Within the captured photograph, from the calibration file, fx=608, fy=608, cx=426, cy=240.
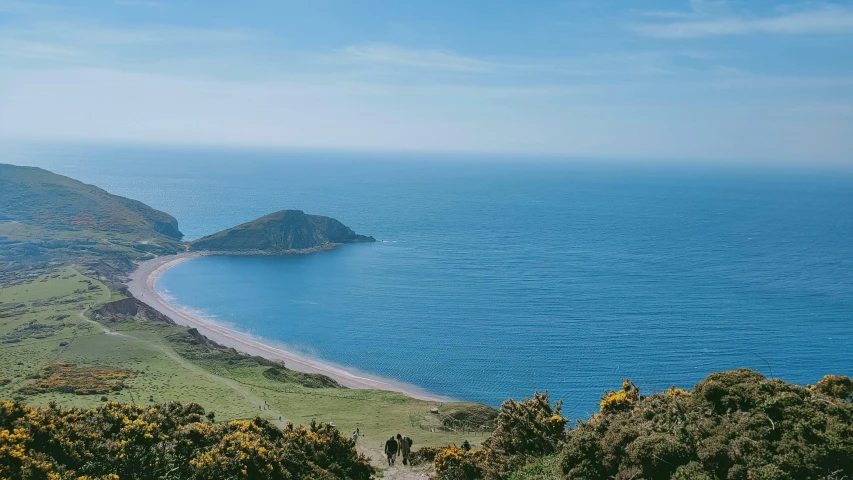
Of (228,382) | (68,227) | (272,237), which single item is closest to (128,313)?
(228,382)

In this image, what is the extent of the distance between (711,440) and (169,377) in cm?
5543

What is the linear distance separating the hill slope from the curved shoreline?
2631 centimetres

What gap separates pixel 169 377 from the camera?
2435 inches

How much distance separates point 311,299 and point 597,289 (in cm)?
5817

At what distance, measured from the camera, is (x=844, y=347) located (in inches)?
3425

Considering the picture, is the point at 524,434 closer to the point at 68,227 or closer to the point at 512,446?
the point at 512,446

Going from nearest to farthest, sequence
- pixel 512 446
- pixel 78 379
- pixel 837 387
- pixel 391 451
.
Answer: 1. pixel 837 387
2. pixel 512 446
3. pixel 391 451
4. pixel 78 379

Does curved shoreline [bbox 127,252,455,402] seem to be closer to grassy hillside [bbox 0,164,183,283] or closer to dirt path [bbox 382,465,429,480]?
grassy hillside [bbox 0,164,183,283]

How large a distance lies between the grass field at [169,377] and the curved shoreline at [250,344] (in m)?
Result: 11.2

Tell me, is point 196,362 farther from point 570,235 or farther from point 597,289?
point 570,235

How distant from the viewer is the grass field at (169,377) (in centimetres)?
4581

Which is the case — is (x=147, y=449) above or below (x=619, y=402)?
below

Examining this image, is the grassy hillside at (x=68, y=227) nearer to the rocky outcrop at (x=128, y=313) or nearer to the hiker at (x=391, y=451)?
the rocky outcrop at (x=128, y=313)

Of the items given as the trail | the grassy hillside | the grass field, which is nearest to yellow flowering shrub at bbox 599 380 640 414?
the grass field
